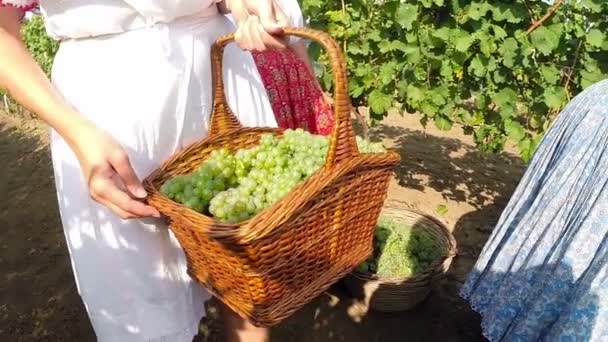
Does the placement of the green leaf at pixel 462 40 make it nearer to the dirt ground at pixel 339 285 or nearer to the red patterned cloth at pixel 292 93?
the red patterned cloth at pixel 292 93

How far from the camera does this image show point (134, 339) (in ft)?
5.08

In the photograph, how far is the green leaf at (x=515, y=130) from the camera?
2957 mm

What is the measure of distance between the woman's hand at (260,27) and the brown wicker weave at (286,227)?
0.07 m

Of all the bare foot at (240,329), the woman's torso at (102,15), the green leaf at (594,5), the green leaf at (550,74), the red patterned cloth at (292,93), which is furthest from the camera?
the green leaf at (550,74)

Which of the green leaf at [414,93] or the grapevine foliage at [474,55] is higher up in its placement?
the grapevine foliage at [474,55]

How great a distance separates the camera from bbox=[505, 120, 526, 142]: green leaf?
9.70 ft

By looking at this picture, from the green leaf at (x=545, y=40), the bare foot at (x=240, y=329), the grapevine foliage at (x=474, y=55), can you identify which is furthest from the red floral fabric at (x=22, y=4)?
the green leaf at (x=545, y=40)

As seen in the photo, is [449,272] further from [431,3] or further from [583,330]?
[431,3]

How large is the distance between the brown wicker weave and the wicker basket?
1.18 metres

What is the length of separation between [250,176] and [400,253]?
169 cm

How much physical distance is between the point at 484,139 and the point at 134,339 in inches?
106

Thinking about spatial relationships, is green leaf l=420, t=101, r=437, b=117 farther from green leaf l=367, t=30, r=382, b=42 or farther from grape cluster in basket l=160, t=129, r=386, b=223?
grape cluster in basket l=160, t=129, r=386, b=223

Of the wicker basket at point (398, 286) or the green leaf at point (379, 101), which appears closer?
the wicker basket at point (398, 286)

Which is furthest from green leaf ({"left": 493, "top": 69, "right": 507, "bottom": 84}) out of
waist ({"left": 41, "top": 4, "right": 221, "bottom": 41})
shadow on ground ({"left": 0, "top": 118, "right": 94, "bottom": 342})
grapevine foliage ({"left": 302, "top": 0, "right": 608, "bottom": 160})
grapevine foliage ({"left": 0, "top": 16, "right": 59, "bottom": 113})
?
grapevine foliage ({"left": 0, "top": 16, "right": 59, "bottom": 113})
